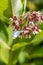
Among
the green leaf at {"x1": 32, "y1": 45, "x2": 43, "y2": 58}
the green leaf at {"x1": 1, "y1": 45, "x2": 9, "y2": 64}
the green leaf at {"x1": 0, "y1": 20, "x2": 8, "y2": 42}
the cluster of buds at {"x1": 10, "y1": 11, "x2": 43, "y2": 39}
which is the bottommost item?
the green leaf at {"x1": 32, "y1": 45, "x2": 43, "y2": 58}

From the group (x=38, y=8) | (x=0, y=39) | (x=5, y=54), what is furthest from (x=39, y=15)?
(x=38, y=8)

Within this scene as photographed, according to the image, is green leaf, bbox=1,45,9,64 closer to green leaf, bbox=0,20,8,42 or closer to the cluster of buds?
green leaf, bbox=0,20,8,42

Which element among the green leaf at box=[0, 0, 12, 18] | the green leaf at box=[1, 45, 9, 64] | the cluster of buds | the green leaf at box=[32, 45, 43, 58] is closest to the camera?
the cluster of buds

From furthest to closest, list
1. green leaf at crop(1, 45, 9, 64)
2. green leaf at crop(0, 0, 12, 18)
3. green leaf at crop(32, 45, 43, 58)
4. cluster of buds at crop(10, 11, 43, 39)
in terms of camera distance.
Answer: green leaf at crop(32, 45, 43, 58) < green leaf at crop(1, 45, 9, 64) < green leaf at crop(0, 0, 12, 18) < cluster of buds at crop(10, 11, 43, 39)

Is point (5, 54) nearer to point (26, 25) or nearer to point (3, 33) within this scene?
point (3, 33)

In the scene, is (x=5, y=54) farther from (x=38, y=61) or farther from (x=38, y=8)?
(x=38, y=8)

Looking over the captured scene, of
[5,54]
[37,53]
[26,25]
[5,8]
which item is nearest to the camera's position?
[26,25]

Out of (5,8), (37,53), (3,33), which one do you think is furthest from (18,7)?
(37,53)

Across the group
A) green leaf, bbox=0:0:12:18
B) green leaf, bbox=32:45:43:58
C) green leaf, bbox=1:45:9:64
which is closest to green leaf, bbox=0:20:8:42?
green leaf, bbox=0:0:12:18
